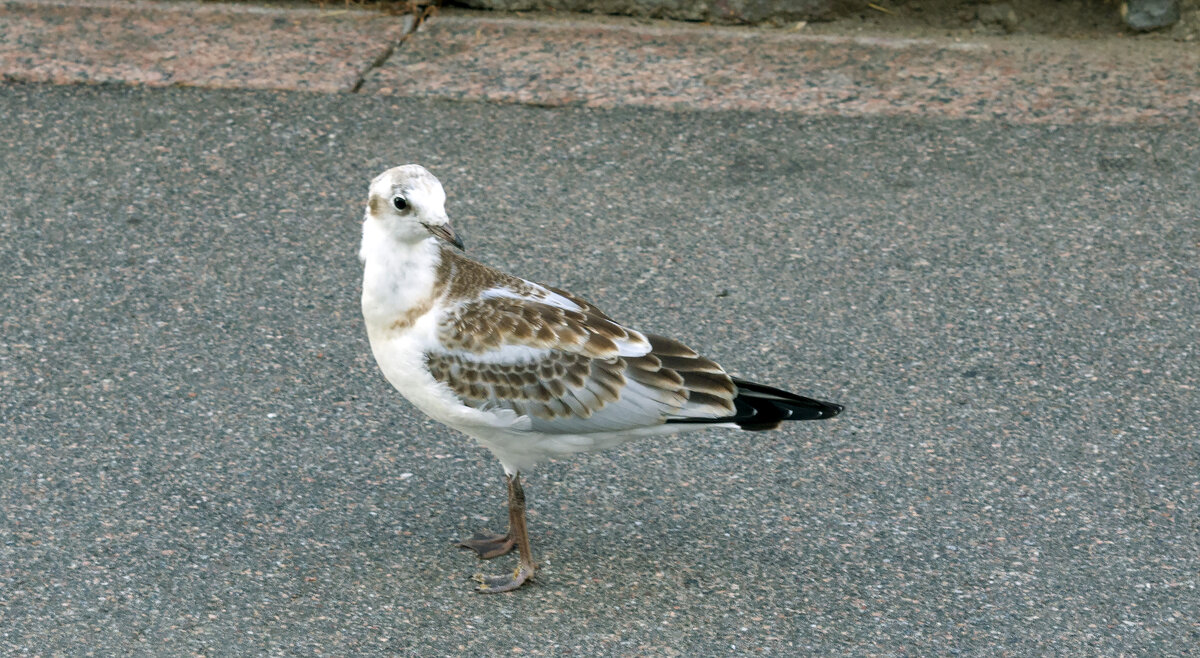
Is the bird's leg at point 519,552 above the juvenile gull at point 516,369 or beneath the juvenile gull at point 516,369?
beneath

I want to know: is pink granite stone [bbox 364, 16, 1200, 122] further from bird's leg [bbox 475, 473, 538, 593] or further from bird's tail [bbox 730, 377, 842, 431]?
bird's leg [bbox 475, 473, 538, 593]

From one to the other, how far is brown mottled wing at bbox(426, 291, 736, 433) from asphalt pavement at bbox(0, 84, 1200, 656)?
470mm

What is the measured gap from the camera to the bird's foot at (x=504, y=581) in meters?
3.81

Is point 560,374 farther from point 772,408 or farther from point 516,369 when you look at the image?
point 772,408

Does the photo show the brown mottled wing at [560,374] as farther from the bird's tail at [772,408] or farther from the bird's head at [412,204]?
the bird's head at [412,204]

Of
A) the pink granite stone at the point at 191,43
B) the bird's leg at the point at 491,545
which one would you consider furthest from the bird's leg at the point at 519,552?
the pink granite stone at the point at 191,43

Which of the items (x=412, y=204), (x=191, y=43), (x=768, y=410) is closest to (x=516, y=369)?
(x=412, y=204)

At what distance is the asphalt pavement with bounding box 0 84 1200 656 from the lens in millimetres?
3732

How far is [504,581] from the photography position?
3.85 m

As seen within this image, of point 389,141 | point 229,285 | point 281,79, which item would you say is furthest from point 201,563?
point 281,79

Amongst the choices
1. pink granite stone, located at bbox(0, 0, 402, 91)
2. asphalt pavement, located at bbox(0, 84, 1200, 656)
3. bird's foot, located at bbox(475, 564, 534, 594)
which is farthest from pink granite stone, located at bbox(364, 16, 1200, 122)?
bird's foot, located at bbox(475, 564, 534, 594)

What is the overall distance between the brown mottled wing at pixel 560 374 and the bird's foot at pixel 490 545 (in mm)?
446

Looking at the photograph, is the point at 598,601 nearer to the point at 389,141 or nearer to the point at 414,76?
the point at 389,141

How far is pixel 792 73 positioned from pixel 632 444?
8.94 ft
